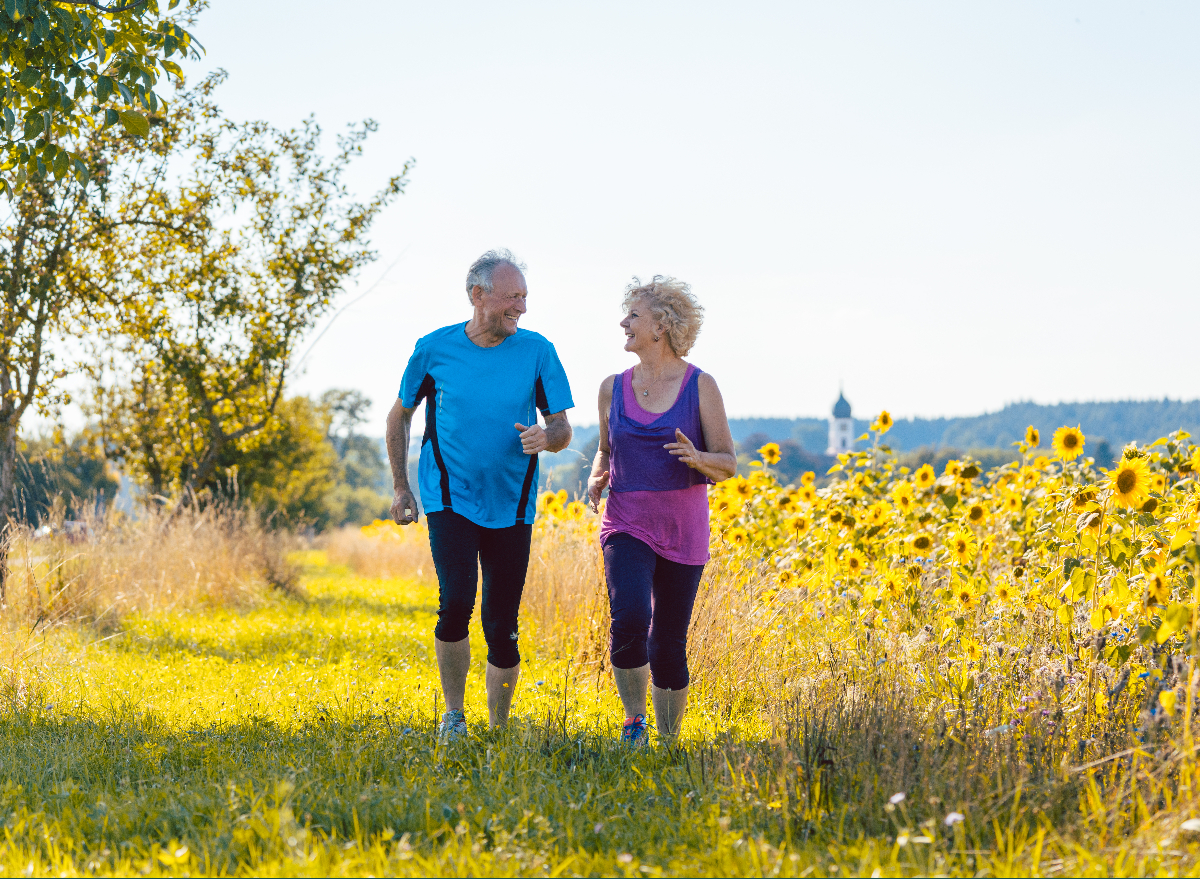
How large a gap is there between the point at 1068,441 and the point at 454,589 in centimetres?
342

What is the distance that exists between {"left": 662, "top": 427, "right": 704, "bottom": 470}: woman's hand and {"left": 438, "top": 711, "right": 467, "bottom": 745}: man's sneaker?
128 cm

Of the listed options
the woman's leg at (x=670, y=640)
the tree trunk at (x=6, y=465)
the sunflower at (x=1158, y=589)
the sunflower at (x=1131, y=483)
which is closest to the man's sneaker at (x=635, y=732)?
the woman's leg at (x=670, y=640)

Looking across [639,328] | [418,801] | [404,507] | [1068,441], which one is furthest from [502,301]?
[1068,441]

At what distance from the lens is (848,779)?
281 centimetres

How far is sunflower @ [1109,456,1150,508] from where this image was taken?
3.76m

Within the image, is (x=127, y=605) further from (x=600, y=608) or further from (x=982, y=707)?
(x=982, y=707)

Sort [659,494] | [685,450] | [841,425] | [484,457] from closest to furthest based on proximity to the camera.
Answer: [685,450] → [659,494] → [484,457] → [841,425]

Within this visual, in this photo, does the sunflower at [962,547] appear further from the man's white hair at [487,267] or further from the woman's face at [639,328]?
the man's white hair at [487,267]

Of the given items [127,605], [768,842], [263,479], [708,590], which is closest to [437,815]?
[768,842]

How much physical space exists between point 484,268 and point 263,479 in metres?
19.2

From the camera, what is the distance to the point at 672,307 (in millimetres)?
3900

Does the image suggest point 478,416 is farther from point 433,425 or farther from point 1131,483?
point 1131,483

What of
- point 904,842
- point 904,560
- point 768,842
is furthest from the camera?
point 904,560

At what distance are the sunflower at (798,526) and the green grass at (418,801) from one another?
1.87 meters
